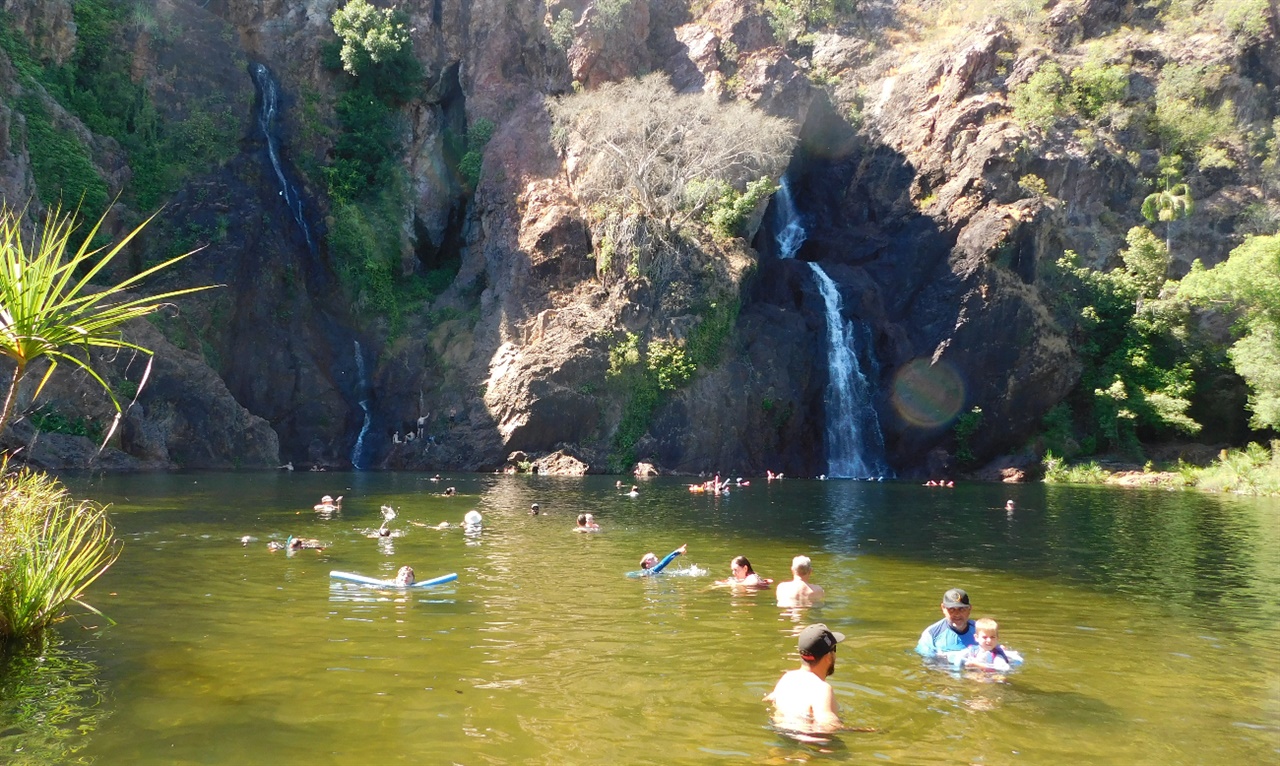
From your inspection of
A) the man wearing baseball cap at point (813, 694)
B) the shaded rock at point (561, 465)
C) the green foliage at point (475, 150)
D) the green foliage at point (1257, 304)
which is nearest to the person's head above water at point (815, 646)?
the man wearing baseball cap at point (813, 694)

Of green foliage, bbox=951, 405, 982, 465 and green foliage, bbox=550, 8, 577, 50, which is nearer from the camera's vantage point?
green foliage, bbox=951, 405, 982, 465

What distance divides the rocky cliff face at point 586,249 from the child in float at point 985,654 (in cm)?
3760

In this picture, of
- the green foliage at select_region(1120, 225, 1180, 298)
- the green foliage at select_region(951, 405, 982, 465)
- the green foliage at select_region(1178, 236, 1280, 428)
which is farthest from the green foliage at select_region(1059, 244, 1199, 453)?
the green foliage at select_region(951, 405, 982, 465)

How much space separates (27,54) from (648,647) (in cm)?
4922

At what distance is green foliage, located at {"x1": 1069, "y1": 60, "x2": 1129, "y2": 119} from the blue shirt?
5711 centimetres

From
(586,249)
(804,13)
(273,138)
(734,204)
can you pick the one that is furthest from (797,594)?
(804,13)

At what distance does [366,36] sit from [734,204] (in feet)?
79.2

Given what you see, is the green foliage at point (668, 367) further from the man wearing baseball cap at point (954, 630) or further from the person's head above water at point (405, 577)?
the man wearing baseball cap at point (954, 630)

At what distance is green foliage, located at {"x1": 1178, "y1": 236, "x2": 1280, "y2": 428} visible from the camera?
4422cm

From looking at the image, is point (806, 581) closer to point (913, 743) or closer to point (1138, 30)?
point (913, 743)

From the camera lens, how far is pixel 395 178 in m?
57.1

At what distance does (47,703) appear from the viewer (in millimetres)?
8539

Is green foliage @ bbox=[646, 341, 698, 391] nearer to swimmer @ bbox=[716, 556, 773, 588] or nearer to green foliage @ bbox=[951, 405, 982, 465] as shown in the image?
green foliage @ bbox=[951, 405, 982, 465]

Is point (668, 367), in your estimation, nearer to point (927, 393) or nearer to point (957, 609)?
point (927, 393)
